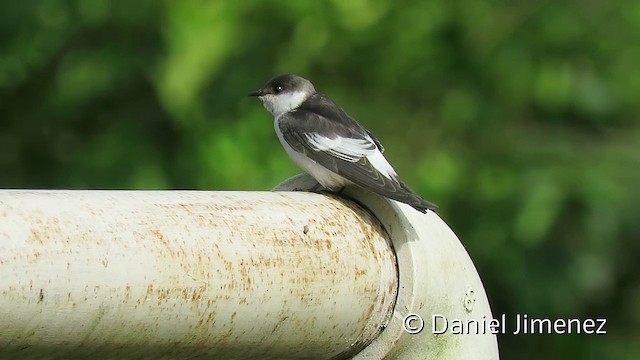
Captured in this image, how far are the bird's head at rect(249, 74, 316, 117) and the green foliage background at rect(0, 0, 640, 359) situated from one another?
429 mm

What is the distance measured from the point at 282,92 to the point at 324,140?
73 cm

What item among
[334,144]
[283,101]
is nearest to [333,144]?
[334,144]

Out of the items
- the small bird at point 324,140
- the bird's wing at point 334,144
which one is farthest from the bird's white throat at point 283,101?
the bird's wing at point 334,144

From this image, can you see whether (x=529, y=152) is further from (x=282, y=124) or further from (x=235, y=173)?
(x=282, y=124)

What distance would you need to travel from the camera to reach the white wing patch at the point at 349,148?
356 centimetres

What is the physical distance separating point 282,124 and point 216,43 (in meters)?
0.96

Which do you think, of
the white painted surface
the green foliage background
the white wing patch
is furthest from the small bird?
the green foliage background

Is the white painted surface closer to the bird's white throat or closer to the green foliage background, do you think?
the bird's white throat

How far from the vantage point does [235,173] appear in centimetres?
475

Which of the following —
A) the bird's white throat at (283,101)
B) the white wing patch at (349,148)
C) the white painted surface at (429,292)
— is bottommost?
the white painted surface at (429,292)

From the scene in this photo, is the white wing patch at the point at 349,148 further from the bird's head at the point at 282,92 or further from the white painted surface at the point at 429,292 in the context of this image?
the white painted surface at the point at 429,292

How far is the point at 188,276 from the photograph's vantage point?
2070 mm

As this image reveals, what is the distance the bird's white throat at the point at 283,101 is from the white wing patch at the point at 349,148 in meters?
0.54

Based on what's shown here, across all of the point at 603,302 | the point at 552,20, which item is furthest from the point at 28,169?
the point at 603,302
